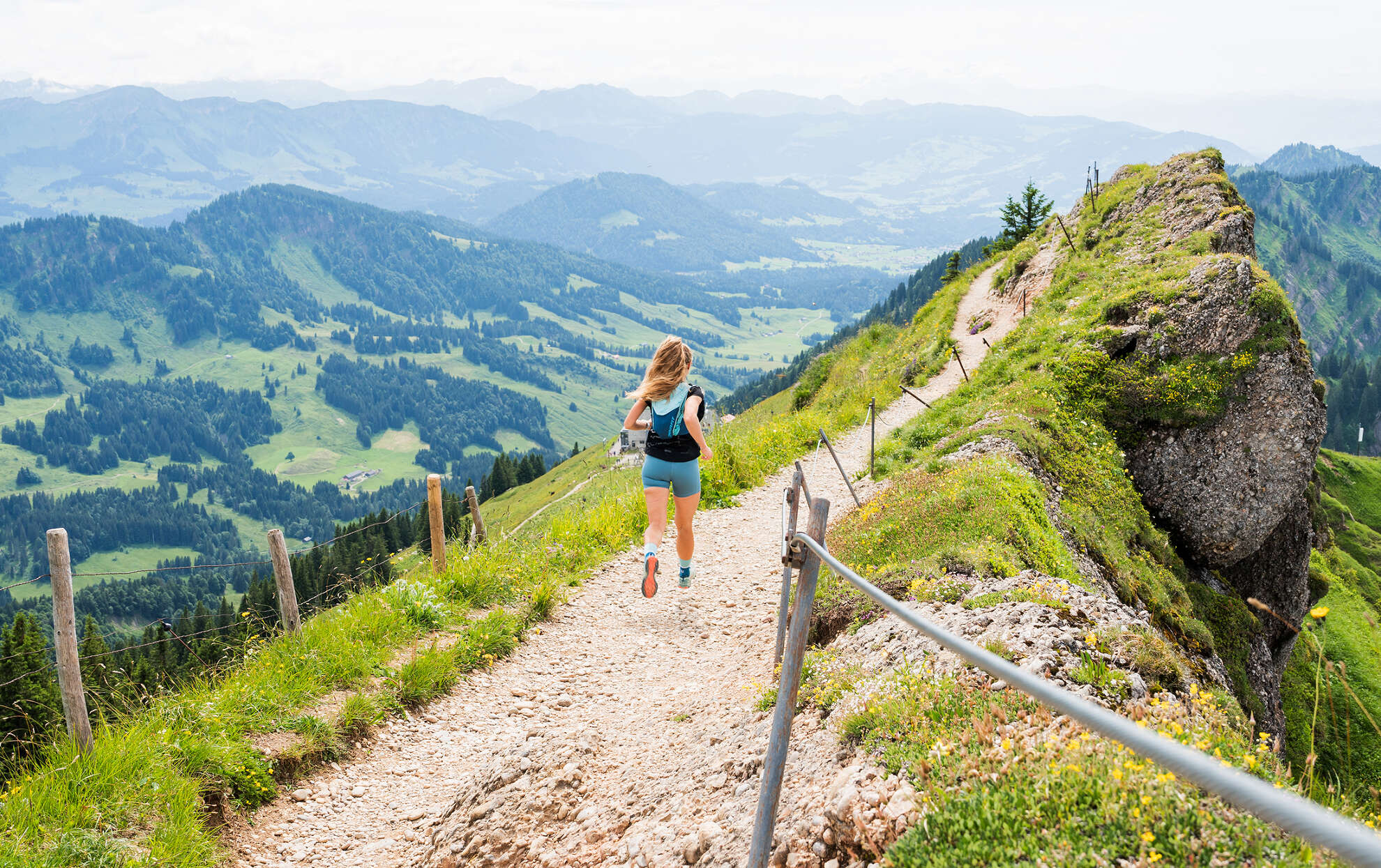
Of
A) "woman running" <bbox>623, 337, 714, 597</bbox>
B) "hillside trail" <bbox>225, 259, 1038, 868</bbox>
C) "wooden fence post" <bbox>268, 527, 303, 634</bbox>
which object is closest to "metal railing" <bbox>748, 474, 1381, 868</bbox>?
"hillside trail" <bbox>225, 259, 1038, 868</bbox>

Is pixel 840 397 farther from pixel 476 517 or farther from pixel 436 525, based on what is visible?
pixel 436 525

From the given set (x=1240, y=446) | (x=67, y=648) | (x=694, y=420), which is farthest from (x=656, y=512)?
(x=1240, y=446)

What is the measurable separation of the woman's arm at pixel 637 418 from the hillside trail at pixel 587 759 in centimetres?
347

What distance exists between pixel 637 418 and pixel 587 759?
4416 mm

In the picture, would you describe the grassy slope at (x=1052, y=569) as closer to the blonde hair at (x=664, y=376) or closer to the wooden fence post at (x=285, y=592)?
the blonde hair at (x=664, y=376)

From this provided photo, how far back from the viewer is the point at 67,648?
7.82m

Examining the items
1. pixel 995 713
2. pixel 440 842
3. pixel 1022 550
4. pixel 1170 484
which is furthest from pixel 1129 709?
pixel 1170 484

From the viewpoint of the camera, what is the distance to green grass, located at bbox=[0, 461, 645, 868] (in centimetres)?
670

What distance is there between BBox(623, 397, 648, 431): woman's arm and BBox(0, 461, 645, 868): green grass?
4009mm

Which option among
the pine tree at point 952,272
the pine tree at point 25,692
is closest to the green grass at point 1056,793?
the pine tree at point 25,692

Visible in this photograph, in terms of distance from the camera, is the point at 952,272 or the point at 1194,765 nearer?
the point at 1194,765

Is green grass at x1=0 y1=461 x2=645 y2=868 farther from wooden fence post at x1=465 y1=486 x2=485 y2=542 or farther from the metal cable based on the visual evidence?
the metal cable

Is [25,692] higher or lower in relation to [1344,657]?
higher

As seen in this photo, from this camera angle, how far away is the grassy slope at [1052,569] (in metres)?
3.79
